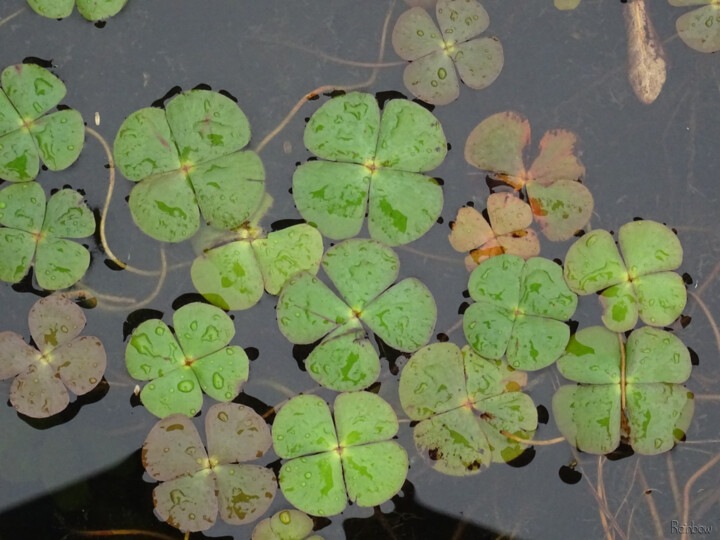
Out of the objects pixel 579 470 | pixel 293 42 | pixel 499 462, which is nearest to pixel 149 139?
pixel 293 42

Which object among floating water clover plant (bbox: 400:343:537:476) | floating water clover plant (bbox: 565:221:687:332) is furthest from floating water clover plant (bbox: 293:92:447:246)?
floating water clover plant (bbox: 565:221:687:332)

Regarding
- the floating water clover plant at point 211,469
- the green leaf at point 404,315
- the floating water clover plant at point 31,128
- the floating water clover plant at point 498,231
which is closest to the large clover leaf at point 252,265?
the green leaf at point 404,315

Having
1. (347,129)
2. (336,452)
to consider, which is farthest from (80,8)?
(336,452)

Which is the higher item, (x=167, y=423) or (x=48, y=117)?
(x=48, y=117)

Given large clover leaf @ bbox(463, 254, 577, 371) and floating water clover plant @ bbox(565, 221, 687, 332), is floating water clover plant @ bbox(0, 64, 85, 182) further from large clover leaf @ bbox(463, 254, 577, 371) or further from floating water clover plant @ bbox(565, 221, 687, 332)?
floating water clover plant @ bbox(565, 221, 687, 332)

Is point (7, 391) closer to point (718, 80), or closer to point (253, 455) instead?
point (253, 455)

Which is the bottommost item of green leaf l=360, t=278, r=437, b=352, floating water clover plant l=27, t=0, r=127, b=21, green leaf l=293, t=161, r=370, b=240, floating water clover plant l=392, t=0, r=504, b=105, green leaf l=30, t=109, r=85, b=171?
green leaf l=360, t=278, r=437, b=352
